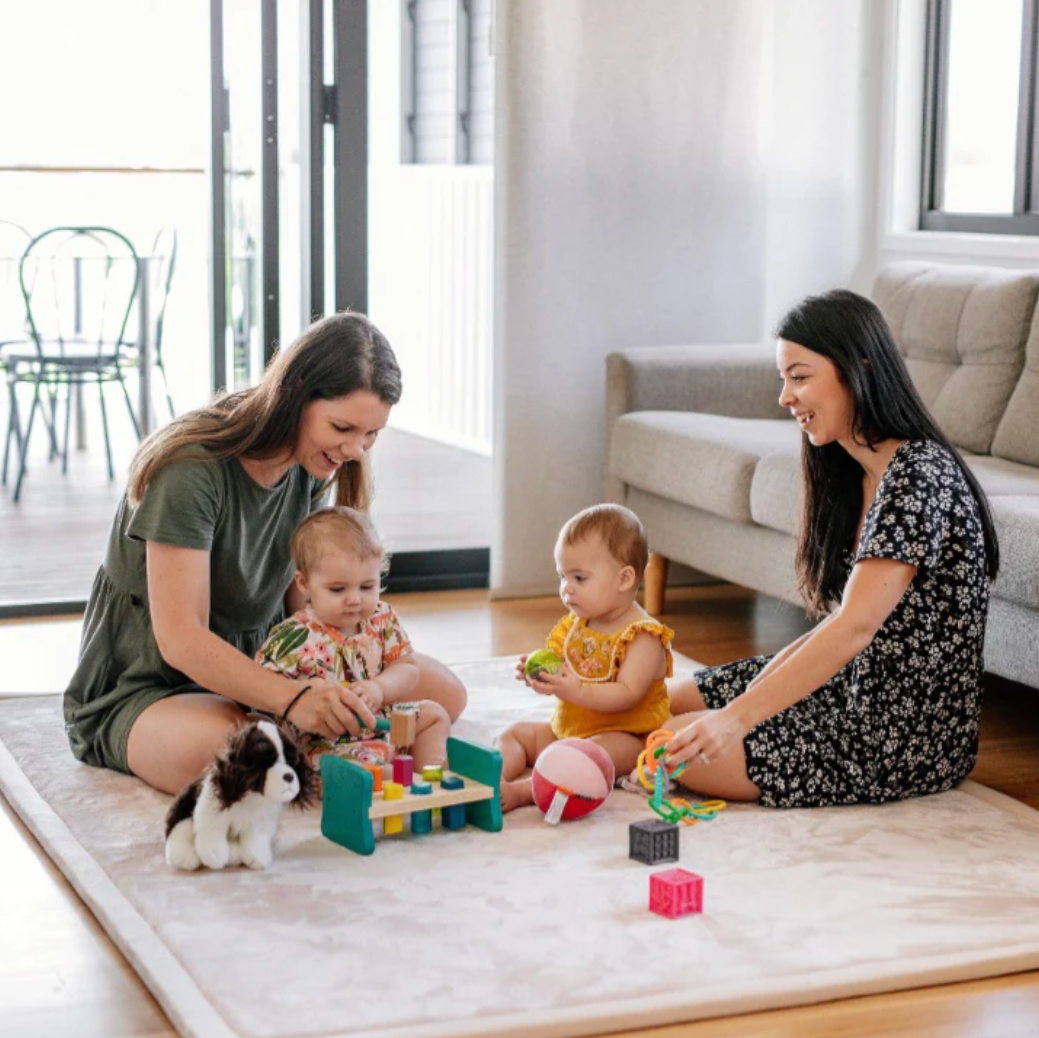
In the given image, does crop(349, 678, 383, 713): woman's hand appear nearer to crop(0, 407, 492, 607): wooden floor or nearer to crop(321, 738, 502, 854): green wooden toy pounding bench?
crop(321, 738, 502, 854): green wooden toy pounding bench

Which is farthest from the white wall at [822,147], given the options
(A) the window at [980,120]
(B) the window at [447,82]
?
(B) the window at [447,82]

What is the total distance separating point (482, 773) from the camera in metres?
2.42

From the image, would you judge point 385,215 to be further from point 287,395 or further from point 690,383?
point 287,395

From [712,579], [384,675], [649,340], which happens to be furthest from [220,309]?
[384,675]

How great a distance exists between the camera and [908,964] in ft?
6.43

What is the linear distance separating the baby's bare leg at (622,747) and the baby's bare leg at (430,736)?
232mm

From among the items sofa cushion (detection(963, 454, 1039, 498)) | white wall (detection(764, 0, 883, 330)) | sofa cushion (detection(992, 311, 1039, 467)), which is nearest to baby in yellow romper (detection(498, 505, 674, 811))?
sofa cushion (detection(963, 454, 1039, 498))

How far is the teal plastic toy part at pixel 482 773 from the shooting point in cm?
241

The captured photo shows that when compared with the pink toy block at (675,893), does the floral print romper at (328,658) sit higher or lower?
higher

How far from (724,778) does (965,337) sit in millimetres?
1587

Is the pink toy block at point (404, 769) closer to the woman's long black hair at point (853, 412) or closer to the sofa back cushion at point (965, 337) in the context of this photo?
the woman's long black hair at point (853, 412)

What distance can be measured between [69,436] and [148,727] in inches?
156

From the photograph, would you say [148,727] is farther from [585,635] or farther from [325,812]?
→ [585,635]

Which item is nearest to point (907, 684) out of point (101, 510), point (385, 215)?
point (101, 510)
